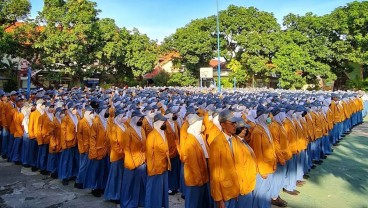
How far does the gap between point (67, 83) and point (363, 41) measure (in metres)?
27.1

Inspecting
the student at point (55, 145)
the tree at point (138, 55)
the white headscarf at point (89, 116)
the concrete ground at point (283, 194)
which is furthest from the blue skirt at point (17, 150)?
the tree at point (138, 55)

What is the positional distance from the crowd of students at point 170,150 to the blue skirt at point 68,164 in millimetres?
21

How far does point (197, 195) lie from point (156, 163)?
82 cm

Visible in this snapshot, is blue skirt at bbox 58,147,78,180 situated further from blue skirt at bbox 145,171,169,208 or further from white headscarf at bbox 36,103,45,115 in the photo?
blue skirt at bbox 145,171,169,208

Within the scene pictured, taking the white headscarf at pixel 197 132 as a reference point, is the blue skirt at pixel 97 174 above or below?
below

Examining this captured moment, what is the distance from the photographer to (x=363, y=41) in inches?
1158

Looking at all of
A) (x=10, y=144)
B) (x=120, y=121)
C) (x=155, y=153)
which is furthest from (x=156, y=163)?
(x=10, y=144)

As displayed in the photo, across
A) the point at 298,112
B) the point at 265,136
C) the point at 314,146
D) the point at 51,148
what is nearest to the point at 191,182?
the point at 265,136

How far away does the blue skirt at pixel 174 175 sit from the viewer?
6828mm

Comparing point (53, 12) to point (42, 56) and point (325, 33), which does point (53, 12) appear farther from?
point (325, 33)

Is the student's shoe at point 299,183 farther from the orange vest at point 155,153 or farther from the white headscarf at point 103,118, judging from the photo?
the white headscarf at point 103,118

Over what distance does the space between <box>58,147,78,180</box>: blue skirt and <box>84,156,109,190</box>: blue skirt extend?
0.82m

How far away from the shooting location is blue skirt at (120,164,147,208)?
19.0 ft

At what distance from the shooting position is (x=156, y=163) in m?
5.31
